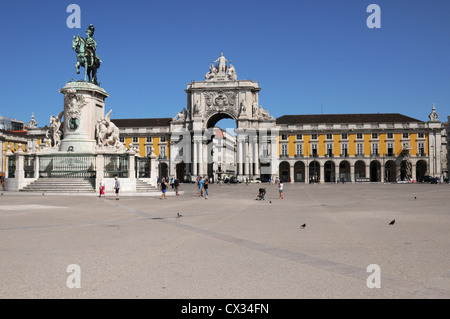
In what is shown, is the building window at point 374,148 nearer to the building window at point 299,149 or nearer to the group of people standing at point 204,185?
the building window at point 299,149

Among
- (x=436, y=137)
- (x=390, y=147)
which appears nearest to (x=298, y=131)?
(x=390, y=147)

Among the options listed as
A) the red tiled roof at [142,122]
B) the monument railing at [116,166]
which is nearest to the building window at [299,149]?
the red tiled roof at [142,122]

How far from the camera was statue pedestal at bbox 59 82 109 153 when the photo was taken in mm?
26000

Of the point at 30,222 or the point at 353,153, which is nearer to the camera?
the point at 30,222

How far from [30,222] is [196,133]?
238 feet

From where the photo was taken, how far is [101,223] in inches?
448

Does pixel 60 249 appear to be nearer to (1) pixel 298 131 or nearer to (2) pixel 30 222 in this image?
(2) pixel 30 222

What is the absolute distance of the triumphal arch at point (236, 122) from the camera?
8312 centimetres

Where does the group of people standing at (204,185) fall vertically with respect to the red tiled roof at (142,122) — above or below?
below

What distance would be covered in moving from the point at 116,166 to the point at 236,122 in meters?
59.2

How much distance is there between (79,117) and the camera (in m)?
26.1

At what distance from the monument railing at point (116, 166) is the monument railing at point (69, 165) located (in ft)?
3.10

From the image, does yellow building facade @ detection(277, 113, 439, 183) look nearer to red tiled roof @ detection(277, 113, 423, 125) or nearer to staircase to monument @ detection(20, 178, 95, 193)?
red tiled roof @ detection(277, 113, 423, 125)

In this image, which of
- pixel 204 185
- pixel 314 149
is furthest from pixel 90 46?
pixel 314 149
